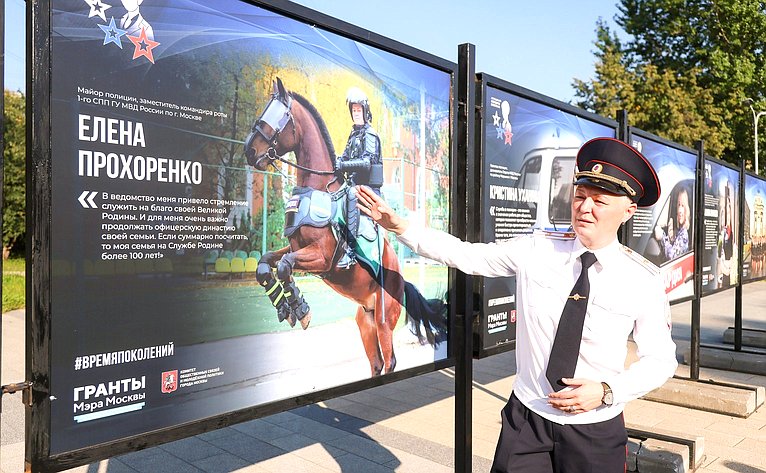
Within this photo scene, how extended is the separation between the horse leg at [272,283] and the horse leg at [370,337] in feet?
1.47

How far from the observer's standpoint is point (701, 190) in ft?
→ 24.9

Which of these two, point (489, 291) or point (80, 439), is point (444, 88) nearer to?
point (489, 291)

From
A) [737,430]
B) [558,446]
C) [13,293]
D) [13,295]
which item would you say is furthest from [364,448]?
[13,293]

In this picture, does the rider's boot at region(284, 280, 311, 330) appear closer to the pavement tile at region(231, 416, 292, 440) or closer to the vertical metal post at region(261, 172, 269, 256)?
the vertical metal post at region(261, 172, 269, 256)

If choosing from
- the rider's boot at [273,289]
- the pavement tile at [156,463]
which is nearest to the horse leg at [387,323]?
the rider's boot at [273,289]

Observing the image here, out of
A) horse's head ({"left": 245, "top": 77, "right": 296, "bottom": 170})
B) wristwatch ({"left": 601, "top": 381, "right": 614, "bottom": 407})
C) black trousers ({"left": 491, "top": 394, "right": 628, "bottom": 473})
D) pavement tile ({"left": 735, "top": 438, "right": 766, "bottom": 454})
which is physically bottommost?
pavement tile ({"left": 735, "top": 438, "right": 766, "bottom": 454})

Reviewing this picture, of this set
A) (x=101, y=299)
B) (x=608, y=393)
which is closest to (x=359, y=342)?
(x=608, y=393)

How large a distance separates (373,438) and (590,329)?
11.5ft

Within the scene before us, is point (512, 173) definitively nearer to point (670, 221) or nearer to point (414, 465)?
point (414, 465)

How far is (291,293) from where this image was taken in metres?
2.64

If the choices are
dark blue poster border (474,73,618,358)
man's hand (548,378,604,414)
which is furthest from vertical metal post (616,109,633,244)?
man's hand (548,378,604,414)

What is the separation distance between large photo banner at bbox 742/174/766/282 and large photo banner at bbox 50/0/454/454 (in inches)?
325

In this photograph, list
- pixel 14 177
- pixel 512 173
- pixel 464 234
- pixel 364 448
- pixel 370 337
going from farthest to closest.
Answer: pixel 14 177 → pixel 364 448 → pixel 512 173 → pixel 464 234 → pixel 370 337

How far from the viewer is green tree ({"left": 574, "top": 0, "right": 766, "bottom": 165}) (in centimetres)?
2781
